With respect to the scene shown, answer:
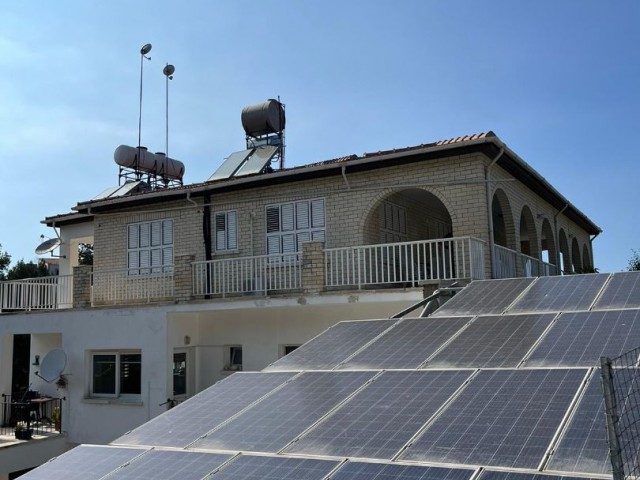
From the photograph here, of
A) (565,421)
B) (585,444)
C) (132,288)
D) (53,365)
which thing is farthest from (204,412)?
(132,288)

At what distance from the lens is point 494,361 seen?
5.33m

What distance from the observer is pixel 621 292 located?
726 centimetres

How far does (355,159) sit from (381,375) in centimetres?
927

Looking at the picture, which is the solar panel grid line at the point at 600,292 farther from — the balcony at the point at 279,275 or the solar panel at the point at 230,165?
the solar panel at the point at 230,165

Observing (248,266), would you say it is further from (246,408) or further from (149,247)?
(246,408)

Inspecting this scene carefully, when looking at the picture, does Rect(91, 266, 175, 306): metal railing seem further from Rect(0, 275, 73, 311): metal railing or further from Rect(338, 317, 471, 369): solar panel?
Rect(338, 317, 471, 369): solar panel

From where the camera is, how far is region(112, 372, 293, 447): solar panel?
4.95 metres

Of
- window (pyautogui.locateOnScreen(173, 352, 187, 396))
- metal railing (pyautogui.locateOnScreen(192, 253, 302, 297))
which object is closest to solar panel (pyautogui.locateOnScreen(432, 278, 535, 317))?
metal railing (pyautogui.locateOnScreen(192, 253, 302, 297))

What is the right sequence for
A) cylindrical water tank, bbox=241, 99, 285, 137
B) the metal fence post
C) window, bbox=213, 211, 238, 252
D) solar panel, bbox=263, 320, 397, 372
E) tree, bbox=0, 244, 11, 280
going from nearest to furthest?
the metal fence post → solar panel, bbox=263, 320, 397, 372 → window, bbox=213, 211, 238, 252 → cylindrical water tank, bbox=241, 99, 285, 137 → tree, bbox=0, 244, 11, 280

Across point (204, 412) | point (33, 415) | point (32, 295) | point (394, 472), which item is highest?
point (32, 295)

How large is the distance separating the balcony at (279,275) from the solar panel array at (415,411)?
559 cm

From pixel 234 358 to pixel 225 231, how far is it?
130 inches

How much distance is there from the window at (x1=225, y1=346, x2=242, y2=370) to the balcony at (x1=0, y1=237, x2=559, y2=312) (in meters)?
1.30

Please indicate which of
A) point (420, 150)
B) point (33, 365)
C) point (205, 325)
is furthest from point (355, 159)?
point (33, 365)
